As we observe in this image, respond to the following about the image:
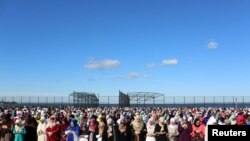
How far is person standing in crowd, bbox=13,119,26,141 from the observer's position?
17.4 meters

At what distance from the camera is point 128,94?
6147cm

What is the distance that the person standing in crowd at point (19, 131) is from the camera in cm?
1738

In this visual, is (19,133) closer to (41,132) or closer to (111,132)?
(41,132)

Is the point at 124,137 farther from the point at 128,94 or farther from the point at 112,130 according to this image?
the point at 128,94

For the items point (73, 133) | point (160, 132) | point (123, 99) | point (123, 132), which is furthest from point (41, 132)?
point (123, 99)

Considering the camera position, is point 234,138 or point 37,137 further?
point 37,137

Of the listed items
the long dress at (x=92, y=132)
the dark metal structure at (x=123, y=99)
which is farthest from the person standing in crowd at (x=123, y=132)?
the dark metal structure at (x=123, y=99)

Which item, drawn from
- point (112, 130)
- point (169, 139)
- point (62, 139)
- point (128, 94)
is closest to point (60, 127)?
point (62, 139)

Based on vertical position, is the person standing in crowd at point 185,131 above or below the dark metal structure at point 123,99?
below

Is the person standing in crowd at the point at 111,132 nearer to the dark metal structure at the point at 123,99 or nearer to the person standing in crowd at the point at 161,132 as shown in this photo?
the person standing in crowd at the point at 161,132

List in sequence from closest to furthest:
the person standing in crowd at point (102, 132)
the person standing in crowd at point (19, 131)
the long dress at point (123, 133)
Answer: the person standing in crowd at point (19, 131), the person standing in crowd at point (102, 132), the long dress at point (123, 133)

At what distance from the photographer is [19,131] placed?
17422 mm

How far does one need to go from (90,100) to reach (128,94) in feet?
17.6

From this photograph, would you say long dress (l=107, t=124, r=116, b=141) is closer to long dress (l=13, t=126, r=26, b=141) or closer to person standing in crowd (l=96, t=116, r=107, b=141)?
person standing in crowd (l=96, t=116, r=107, b=141)
